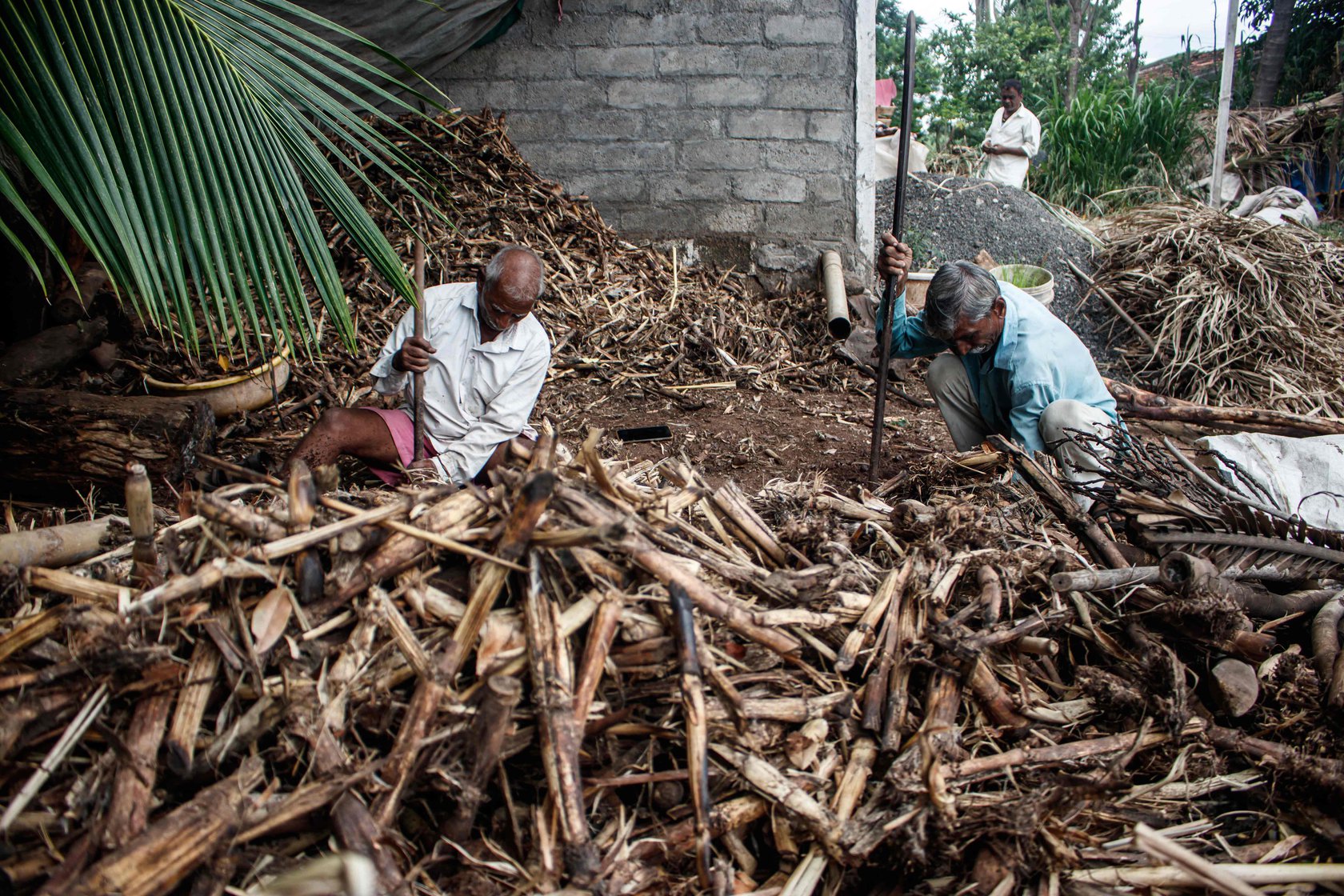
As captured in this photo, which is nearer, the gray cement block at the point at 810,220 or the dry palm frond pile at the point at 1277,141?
the gray cement block at the point at 810,220

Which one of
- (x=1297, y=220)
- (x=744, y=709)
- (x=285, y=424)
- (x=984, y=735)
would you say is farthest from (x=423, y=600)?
(x=1297, y=220)

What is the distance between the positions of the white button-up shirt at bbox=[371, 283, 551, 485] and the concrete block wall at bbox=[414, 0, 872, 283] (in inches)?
130

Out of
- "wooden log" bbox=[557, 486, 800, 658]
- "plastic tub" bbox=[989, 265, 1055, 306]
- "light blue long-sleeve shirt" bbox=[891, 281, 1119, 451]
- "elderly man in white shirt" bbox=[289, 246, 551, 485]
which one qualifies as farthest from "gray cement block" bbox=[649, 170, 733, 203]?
"wooden log" bbox=[557, 486, 800, 658]

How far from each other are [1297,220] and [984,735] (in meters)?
9.23

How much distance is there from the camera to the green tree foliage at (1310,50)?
14242 mm

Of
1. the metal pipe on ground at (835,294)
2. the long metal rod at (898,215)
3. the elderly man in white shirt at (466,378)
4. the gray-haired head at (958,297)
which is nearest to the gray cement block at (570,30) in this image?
the metal pipe on ground at (835,294)

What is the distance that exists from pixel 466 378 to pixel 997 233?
632 centimetres

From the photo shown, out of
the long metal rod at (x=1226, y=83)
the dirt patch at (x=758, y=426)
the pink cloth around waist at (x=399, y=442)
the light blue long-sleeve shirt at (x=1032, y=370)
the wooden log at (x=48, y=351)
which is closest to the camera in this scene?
the pink cloth around waist at (x=399, y=442)

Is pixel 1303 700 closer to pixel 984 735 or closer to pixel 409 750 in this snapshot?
pixel 984 735

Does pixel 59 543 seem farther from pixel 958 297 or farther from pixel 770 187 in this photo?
pixel 770 187

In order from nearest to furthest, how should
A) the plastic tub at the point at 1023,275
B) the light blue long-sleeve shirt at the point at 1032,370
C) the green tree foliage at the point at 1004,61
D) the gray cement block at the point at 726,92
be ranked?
the light blue long-sleeve shirt at the point at 1032,370 < the gray cement block at the point at 726,92 < the plastic tub at the point at 1023,275 < the green tree foliage at the point at 1004,61

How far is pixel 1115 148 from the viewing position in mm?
12000

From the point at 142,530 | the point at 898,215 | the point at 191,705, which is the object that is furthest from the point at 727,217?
the point at 191,705

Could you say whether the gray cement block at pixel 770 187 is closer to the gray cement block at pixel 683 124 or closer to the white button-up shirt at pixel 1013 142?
the gray cement block at pixel 683 124
